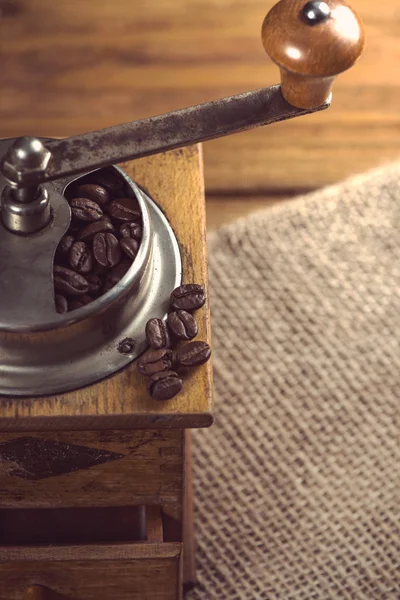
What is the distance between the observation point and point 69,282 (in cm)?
107

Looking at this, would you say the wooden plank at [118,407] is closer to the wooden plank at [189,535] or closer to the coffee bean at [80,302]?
the coffee bean at [80,302]

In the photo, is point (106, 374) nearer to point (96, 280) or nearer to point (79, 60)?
point (96, 280)

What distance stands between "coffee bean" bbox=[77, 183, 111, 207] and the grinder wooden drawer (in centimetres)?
44

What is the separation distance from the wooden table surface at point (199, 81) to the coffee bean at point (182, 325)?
909 millimetres

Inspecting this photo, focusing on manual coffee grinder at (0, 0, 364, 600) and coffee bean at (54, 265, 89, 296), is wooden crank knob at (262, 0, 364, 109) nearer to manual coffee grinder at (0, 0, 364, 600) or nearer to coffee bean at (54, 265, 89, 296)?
manual coffee grinder at (0, 0, 364, 600)

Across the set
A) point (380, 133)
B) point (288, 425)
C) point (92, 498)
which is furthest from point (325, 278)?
point (92, 498)

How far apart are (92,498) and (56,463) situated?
106 millimetres

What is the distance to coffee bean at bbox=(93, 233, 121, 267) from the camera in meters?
1.10

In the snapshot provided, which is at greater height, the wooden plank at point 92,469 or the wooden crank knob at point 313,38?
A: the wooden crank knob at point 313,38

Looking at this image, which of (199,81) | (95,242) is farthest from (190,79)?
(95,242)

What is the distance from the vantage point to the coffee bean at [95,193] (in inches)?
44.9

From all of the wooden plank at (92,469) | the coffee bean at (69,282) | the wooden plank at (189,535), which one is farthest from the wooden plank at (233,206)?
the coffee bean at (69,282)

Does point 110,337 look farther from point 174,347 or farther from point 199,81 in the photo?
point 199,81

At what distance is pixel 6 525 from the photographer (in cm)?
133
